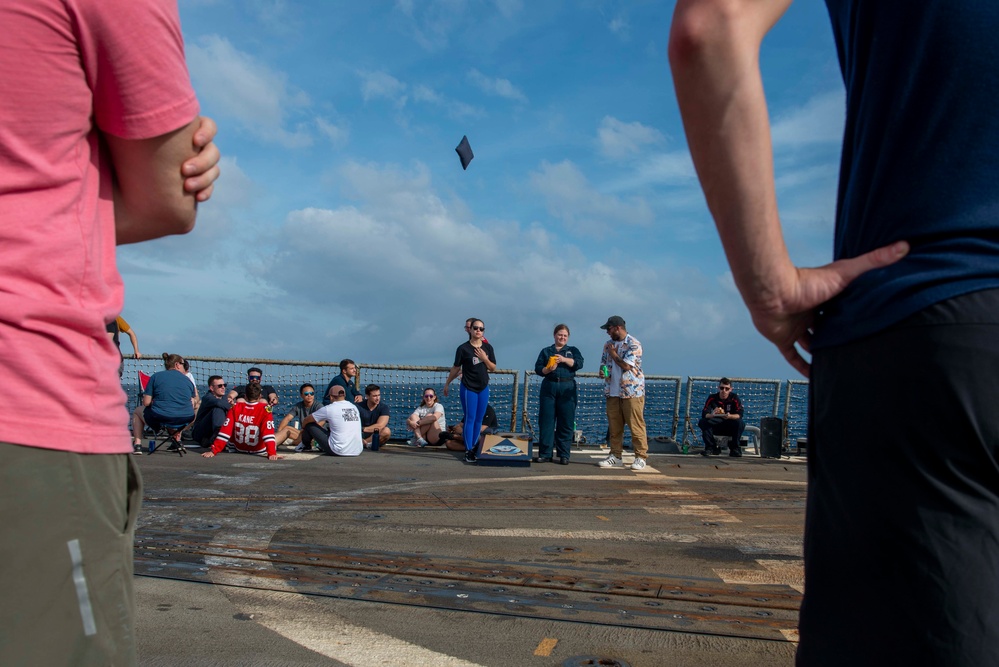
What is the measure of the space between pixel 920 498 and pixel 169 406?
12.4 meters

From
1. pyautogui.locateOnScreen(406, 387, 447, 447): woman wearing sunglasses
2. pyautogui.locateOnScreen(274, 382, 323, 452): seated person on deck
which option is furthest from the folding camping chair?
pyautogui.locateOnScreen(406, 387, 447, 447): woman wearing sunglasses

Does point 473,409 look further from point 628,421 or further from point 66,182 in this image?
point 66,182

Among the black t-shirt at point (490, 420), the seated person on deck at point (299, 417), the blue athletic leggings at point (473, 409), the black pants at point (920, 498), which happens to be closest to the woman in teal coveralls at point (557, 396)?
the blue athletic leggings at point (473, 409)

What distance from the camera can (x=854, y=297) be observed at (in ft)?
4.16

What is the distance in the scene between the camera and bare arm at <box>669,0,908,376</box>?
1.21 m

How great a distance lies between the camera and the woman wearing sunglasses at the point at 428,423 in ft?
47.0

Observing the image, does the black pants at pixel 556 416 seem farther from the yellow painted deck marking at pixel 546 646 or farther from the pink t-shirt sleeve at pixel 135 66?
the pink t-shirt sleeve at pixel 135 66

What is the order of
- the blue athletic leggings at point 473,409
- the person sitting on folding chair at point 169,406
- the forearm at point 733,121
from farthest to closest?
1. the blue athletic leggings at point 473,409
2. the person sitting on folding chair at point 169,406
3. the forearm at point 733,121

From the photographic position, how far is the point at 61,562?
1.14m

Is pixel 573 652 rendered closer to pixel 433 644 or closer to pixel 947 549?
pixel 433 644

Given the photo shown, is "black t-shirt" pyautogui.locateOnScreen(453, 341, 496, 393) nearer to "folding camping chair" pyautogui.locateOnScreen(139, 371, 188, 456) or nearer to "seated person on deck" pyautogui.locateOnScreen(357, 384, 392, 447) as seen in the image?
"seated person on deck" pyautogui.locateOnScreen(357, 384, 392, 447)

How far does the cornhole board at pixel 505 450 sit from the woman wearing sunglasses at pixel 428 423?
2.54 meters

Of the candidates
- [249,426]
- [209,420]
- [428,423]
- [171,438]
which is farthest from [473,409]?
[171,438]

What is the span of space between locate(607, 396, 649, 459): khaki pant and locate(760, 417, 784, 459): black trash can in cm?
438
